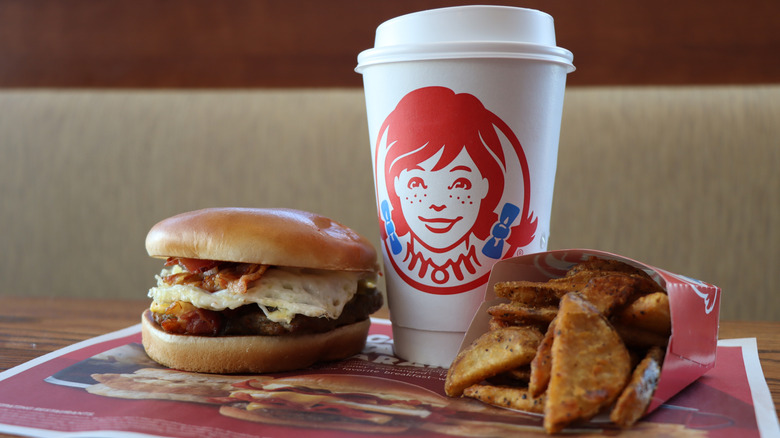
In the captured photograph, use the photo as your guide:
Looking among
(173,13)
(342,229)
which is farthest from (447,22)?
(173,13)

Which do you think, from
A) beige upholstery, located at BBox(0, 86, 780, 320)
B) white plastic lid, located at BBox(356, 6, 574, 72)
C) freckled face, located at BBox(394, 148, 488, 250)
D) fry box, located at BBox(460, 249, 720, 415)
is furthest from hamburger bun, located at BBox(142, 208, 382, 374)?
beige upholstery, located at BBox(0, 86, 780, 320)

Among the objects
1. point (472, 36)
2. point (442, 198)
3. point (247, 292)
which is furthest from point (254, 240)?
point (472, 36)

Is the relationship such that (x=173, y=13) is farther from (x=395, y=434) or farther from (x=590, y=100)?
(x=395, y=434)

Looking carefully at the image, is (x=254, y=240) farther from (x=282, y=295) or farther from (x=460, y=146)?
(x=460, y=146)

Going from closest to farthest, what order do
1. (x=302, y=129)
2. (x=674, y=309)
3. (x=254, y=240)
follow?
(x=674, y=309), (x=254, y=240), (x=302, y=129)

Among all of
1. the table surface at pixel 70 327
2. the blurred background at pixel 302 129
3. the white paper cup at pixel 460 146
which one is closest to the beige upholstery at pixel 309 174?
the blurred background at pixel 302 129

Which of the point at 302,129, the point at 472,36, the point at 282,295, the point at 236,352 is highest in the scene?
the point at 472,36
